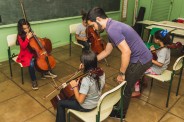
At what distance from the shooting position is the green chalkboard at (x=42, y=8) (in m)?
3.54

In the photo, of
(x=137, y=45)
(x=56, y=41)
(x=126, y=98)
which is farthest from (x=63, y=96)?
(x=56, y=41)

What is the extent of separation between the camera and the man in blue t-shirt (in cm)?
181

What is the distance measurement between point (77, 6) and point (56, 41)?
985mm

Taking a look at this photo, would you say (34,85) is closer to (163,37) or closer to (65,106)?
(65,106)

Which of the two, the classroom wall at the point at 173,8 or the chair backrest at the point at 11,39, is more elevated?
the classroom wall at the point at 173,8

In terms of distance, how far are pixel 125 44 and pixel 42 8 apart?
2.75 meters

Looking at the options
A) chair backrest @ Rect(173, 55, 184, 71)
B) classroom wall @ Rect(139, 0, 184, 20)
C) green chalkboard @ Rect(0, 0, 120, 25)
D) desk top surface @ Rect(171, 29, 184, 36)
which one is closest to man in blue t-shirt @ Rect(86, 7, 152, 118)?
chair backrest @ Rect(173, 55, 184, 71)

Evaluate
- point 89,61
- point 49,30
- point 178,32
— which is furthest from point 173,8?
point 89,61

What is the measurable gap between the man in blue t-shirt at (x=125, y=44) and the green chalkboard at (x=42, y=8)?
89.8 inches

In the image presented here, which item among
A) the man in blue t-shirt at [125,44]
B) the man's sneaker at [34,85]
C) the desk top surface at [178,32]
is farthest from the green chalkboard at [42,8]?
the man in blue t-shirt at [125,44]

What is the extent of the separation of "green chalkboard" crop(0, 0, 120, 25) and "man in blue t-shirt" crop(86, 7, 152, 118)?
2281 millimetres

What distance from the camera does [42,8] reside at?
4.02 m

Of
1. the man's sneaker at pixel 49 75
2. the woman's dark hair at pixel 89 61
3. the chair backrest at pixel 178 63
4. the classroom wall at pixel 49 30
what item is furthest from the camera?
the classroom wall at pixel 49 30

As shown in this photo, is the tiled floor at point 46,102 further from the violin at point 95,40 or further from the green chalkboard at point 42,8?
the green chalkboard at point 42,8
